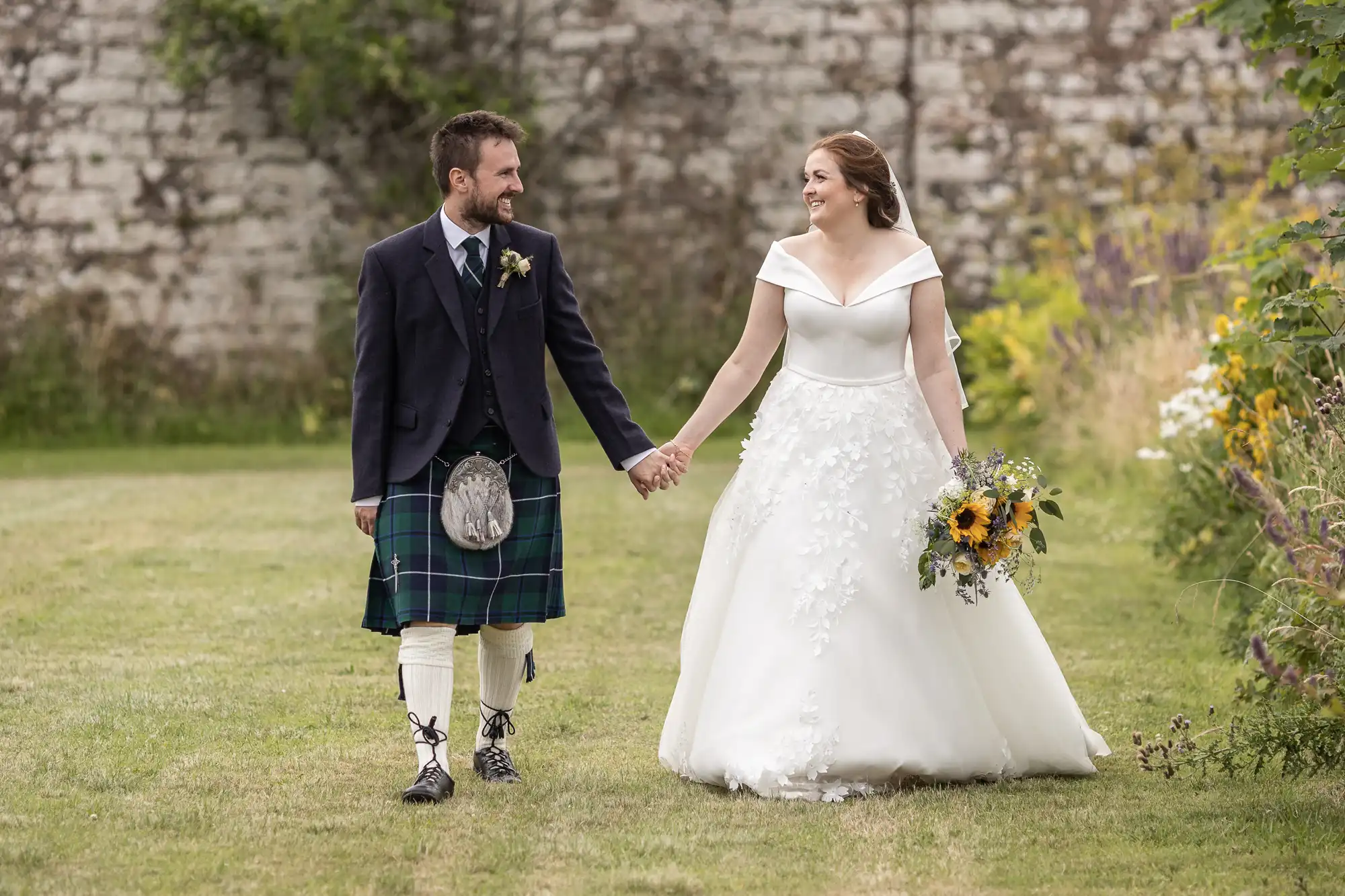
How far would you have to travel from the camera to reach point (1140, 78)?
1535 centimetres

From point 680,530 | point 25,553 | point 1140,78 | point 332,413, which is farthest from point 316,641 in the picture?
point 1140,78

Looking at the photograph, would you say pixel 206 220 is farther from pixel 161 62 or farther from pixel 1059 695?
pixel 1059 695

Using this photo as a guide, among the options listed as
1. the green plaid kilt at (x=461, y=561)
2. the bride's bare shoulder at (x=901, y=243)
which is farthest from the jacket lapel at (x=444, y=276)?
the bride's bare shoulder at (x=901, y=243)

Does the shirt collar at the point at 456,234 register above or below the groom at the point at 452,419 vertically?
above

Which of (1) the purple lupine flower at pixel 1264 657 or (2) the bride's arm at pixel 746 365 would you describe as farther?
(2) the bride's arm at pixel 746 365

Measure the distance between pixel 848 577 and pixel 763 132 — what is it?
11.0m

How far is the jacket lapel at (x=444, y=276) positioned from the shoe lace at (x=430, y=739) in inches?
37.3

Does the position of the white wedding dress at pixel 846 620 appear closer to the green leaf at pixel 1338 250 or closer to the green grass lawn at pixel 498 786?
the green grass lawn at pixel 498 786

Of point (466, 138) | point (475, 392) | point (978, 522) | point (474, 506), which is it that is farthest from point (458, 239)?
point (978, 522)

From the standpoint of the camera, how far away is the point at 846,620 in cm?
468

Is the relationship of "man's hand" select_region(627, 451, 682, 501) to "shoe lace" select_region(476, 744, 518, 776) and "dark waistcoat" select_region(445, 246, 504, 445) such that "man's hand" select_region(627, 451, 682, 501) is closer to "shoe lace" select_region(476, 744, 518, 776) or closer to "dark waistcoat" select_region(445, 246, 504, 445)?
"dark waistcoat" select_region(445, 246, 504, 445)

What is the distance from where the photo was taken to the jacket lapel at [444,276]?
4.70 metres

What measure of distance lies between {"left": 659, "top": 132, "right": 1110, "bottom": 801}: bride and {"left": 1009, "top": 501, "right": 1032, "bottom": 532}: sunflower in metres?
0.27

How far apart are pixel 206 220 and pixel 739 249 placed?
4334 millimetres
